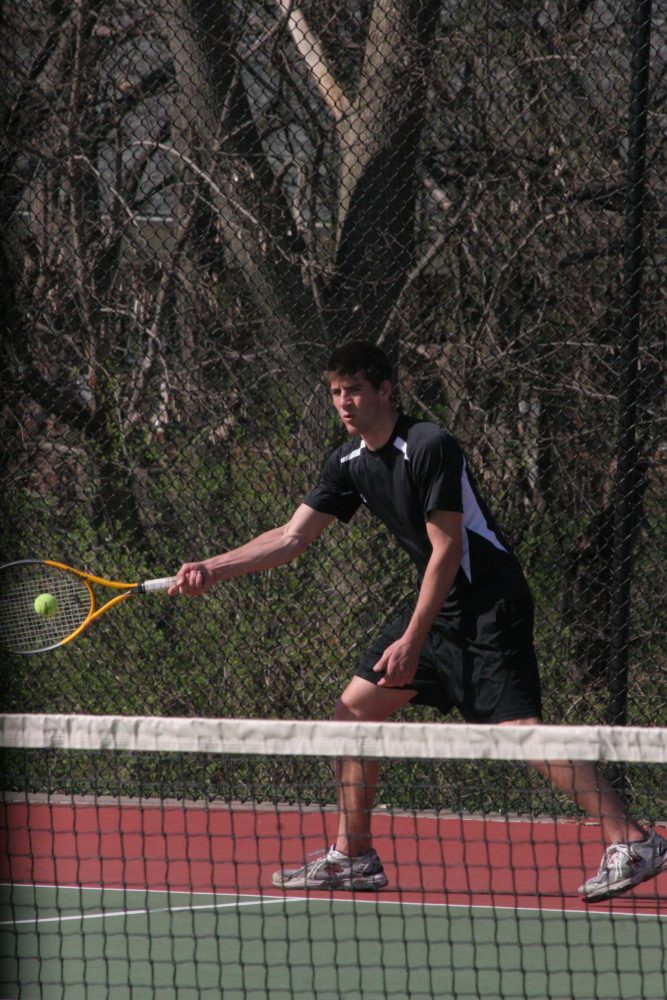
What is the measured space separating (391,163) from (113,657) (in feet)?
6.83

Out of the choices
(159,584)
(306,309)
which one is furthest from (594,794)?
(306,309)

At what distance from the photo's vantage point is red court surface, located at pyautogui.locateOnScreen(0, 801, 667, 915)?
3834mm

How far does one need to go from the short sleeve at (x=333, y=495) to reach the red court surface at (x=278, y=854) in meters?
0.87

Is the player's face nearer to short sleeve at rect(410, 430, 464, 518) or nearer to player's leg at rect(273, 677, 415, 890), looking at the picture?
short sleeve at rect(410, 430, 464, 518)

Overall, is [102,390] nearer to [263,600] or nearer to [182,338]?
[182,338]

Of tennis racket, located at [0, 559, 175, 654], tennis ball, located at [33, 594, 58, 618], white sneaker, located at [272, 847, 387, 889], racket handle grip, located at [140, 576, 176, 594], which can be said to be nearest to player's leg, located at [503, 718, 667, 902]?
white sneaker, located at [272, 847, 387, 889]

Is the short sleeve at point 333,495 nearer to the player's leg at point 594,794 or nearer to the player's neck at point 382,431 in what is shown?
the player's neck at point 382,431

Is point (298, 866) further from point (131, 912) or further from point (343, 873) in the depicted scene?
point (131, 912)

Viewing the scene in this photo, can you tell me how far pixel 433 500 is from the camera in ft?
11.3

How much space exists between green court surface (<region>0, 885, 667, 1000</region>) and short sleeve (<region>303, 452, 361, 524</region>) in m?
1.05

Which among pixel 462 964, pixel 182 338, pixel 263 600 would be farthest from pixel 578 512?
pixel 462 964

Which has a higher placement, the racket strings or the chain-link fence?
the chain-link fence

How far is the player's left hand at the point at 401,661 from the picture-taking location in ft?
11.4

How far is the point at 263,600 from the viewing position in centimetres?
511
